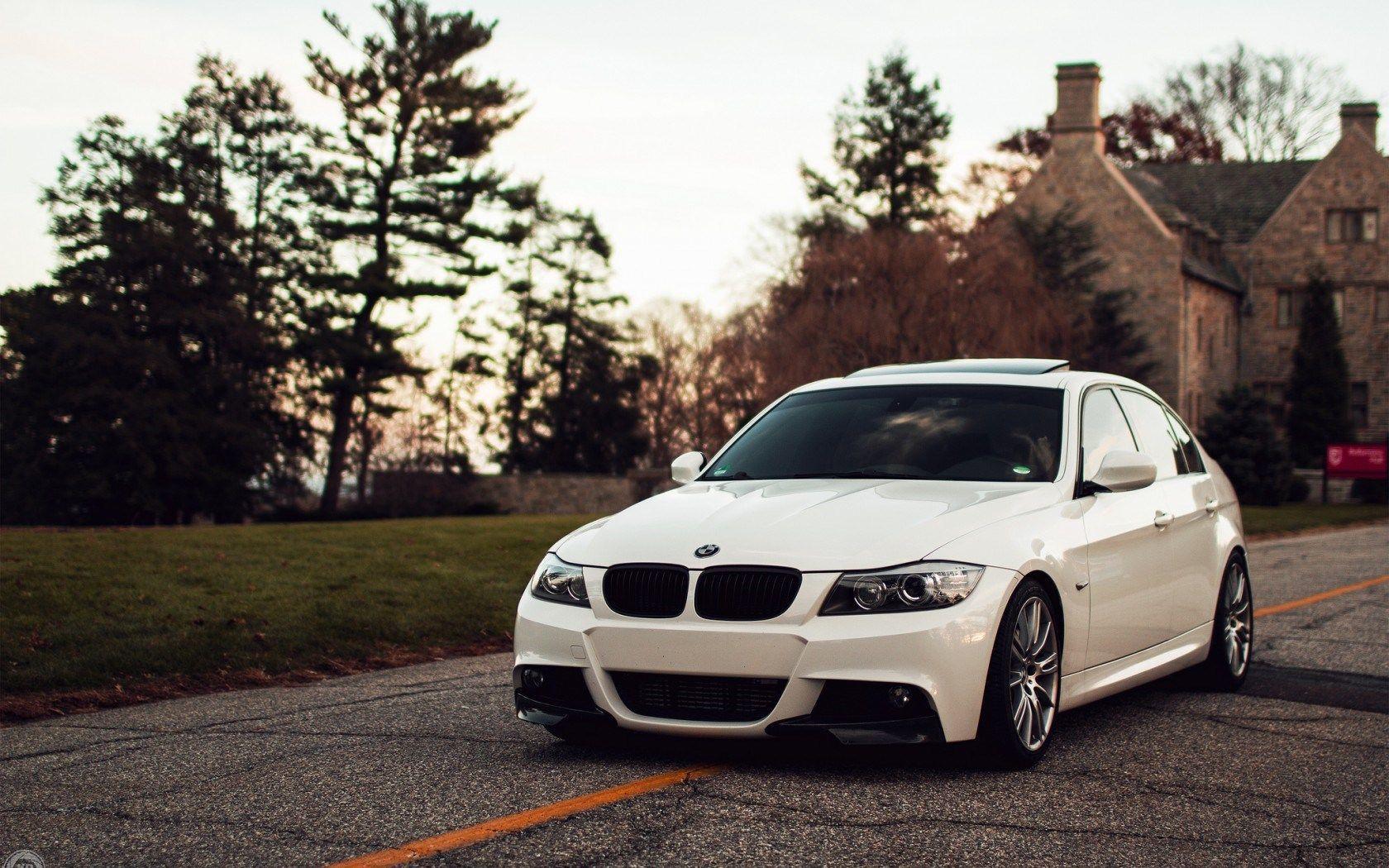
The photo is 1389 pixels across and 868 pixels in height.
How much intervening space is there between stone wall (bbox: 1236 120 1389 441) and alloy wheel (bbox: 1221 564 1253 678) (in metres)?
58.2

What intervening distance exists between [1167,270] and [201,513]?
117ft

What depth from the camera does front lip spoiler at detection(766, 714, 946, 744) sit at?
5.59 metres

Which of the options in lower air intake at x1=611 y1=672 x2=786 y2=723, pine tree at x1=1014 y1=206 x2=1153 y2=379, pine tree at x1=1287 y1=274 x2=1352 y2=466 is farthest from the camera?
pine tree at x1=1287 y1=274 x2=1352 y2=466

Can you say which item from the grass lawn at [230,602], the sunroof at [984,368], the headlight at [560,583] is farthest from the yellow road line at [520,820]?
the grass lawn at [230,602]

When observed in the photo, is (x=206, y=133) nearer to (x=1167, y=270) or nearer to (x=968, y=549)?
(x=1167, y=270)

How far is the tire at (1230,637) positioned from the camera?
26.9 feet

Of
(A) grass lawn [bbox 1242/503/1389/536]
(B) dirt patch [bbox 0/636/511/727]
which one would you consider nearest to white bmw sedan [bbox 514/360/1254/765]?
(B) dirt patch [bbox 0/636/511/727]

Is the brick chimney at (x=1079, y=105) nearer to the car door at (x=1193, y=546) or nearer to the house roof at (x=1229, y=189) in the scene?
the house roof at (x=1229, y=189)

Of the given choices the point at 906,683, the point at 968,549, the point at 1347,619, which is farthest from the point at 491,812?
the point at 1347,619

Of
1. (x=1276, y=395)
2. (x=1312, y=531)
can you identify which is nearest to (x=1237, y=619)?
(x=1312, y=531)

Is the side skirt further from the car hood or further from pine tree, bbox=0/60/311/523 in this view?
pine tree, bbox=0/60/311/523

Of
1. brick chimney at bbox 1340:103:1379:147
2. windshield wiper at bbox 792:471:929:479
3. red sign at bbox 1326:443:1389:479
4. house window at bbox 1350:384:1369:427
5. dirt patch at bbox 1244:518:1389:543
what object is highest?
brick chimney at bbox 1340:103:1379:147

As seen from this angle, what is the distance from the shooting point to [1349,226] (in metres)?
62.2

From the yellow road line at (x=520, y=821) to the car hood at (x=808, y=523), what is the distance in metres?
0.81
